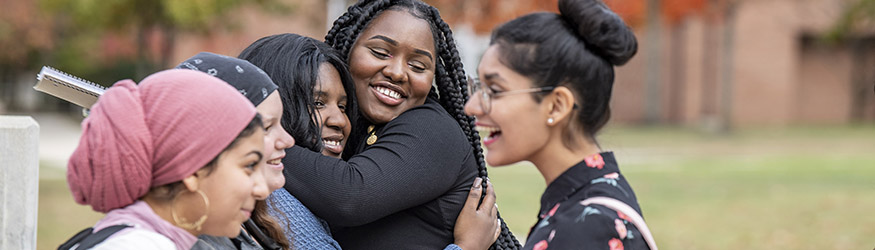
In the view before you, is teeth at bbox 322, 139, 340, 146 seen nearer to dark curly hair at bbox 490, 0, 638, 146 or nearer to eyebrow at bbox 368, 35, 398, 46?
eyebrow at bbox 368, 35, 398, 46

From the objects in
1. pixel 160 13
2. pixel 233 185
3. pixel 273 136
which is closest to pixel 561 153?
pixel 273 136

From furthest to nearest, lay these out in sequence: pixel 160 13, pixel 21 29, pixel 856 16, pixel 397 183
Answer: pixel 21 29 < pixel 160 13 < pixel 856 16 < pixel 397 183

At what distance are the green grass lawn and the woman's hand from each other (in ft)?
1.60

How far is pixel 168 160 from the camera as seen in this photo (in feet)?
5.82

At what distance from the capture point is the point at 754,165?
16.4 meters

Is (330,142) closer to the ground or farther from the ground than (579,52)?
closer to the ground

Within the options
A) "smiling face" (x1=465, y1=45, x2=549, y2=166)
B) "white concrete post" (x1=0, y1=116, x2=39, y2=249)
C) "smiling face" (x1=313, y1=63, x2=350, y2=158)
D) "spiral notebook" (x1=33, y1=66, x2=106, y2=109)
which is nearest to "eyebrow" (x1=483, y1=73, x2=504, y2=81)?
"smiling face" (x1=465, y1=45, x2=549, y2=166)

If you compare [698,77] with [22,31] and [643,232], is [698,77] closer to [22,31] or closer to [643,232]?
[22,31]

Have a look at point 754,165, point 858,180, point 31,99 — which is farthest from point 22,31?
point 858,180

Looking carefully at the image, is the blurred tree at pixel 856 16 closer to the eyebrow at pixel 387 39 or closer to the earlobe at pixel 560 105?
the earlobe at pixel 560 105

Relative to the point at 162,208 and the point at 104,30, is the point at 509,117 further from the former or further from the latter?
the point at 104,30

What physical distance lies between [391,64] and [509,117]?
1.36 ft

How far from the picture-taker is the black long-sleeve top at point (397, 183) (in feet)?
7.89

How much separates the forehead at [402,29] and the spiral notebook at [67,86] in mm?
955
